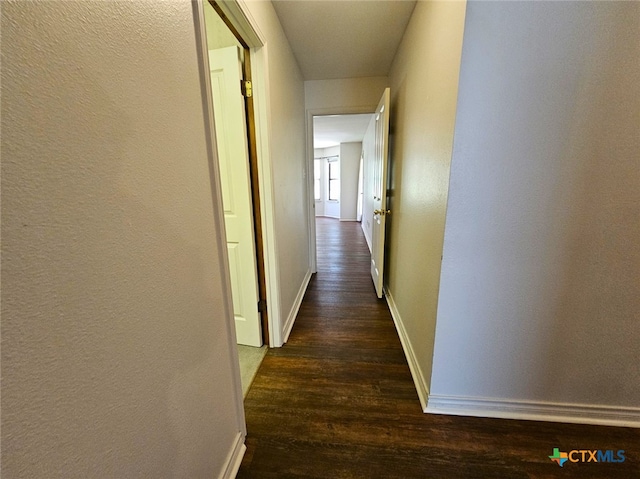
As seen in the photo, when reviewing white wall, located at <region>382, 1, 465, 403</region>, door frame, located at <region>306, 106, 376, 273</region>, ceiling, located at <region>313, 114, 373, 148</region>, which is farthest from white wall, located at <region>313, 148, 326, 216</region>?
white wall, located at <region>382, 1, 465, 403</region>

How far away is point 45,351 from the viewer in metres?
0.42

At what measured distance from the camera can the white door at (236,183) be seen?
1.48 m

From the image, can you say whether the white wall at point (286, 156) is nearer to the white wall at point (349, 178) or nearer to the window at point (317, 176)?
the white wall at point (349, 178)

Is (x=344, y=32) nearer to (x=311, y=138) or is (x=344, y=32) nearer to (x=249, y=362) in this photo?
(x=311, y=138)

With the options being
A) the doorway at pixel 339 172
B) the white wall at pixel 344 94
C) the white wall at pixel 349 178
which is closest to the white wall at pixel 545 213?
the white wall at pixel 344 94

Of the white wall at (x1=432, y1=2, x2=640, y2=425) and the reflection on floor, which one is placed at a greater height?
the white wall at (x1=432, y1=2, x2=640, y2=425)

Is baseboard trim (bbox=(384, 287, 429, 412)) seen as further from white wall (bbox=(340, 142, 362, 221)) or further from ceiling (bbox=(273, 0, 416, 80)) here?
white wall (bbox=(340, 142, 362, 221))

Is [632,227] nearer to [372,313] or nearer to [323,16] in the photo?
[372,313]

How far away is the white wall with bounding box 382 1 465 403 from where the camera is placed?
3.76 feet

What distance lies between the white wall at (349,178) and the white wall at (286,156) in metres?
4.51

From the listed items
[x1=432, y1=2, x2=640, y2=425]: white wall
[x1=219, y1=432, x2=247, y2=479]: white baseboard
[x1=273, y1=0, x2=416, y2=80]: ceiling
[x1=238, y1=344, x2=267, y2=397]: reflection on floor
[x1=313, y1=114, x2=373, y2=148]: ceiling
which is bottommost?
[x1=238, y1=344, x2=267, y2=397]: reflection on floor

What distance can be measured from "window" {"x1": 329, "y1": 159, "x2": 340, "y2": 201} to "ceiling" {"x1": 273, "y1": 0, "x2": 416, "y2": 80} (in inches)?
198

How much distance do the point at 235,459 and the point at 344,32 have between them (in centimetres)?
279

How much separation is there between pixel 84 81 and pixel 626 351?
2188 millimetres
